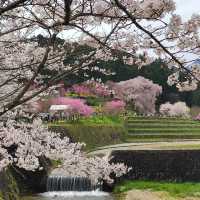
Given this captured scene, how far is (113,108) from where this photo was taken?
48.0 m

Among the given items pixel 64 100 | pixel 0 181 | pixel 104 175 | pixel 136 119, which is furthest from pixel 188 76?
pixel 136 119

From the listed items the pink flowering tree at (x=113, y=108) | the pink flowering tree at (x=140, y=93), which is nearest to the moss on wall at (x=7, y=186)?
the pink flowering tree at (x=113, y=108)

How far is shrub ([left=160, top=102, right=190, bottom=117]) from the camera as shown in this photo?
58178 mm

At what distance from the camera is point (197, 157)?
87.2ft

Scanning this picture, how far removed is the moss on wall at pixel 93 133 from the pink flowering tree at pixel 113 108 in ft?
26.4

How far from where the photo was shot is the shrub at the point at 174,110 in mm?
58178

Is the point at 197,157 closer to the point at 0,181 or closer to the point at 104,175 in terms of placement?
the point at 0,181

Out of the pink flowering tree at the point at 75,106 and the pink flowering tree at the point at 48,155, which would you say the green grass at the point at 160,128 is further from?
the pink flowering tree at the point at 48,155

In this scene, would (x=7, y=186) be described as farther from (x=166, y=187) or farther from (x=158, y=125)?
(x=158, y=125)

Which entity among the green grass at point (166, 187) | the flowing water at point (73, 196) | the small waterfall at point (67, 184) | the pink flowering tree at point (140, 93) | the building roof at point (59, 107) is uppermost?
the pink flowering tree at point (140, 93)

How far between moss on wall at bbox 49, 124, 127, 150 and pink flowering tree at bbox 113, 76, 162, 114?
43.1 feet

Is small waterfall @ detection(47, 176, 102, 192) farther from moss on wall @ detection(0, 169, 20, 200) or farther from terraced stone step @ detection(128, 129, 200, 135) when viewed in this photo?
terraced stone step @ detection(128, 129, 200, 135)

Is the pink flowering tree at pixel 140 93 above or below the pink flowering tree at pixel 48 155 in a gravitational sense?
above

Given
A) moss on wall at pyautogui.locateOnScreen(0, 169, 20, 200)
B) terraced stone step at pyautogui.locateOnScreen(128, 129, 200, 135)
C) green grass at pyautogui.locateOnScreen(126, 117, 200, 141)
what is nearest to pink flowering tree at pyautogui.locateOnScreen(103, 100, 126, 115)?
green grass at pyautogui.locateOnScreen(126, 117, 200, 141)
